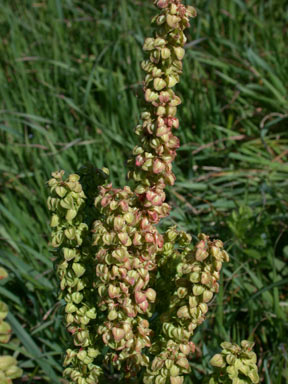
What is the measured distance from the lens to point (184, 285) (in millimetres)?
1319

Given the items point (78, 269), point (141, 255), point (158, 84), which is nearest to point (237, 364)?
point (141, 255)

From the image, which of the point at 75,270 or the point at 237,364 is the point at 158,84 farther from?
the point at 237,364

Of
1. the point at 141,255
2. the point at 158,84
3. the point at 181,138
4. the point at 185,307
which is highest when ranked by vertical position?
the point at 158,84

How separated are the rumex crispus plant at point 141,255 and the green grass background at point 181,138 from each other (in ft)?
1.68

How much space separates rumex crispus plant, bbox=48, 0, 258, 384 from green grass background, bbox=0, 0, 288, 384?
0.51 meters

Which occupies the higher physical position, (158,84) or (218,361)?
(158,84)

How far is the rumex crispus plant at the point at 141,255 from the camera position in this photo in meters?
1.19

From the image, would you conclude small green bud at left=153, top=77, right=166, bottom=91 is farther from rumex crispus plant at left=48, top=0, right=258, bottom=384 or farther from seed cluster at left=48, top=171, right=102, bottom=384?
seed cluster at left=48, top=171, right=102, bottom=384

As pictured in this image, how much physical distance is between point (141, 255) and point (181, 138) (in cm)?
169

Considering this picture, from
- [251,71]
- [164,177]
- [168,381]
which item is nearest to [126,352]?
[168,381]

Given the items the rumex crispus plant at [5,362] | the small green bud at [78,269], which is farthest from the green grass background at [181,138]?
the rumex crispus plant at [5,362]

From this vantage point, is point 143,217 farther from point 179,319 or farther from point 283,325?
point 283,325

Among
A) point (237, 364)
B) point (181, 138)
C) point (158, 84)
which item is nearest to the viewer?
point (158, 84)

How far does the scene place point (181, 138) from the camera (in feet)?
9.62
